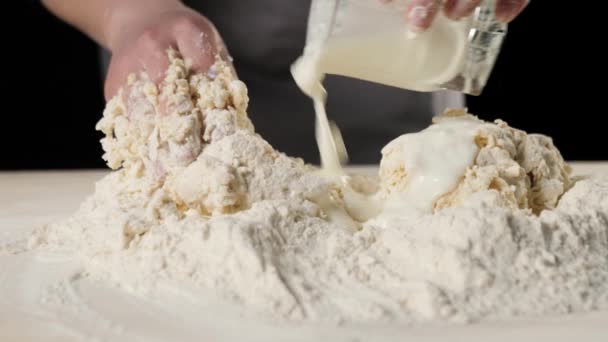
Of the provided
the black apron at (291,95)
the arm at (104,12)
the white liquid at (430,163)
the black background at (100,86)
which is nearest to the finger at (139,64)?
the arm at (104,12)

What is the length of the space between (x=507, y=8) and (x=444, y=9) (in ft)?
0.34

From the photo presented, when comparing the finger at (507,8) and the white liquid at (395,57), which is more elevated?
the finger at (507,8)

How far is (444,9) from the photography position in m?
1.00

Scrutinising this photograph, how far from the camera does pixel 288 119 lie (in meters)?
2.03

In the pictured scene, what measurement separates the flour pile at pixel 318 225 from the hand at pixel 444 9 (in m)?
0.17

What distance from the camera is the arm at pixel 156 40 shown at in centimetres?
117

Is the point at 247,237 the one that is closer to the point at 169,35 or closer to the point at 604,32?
the point at 169,35

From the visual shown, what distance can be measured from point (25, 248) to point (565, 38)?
197cm

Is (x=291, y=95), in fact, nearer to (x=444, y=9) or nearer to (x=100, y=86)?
Result: (x=100, y=86)

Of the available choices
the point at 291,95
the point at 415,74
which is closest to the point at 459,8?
the point at 415,74

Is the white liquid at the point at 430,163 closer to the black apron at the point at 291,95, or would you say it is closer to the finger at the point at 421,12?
the finger at the point at 421,12

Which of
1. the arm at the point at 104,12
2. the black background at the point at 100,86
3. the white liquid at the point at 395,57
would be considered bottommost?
the black background at the point at 100,86

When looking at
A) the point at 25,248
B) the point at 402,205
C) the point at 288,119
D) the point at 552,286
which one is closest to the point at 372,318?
the point at 552,286

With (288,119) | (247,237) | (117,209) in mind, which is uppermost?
(247,237)
